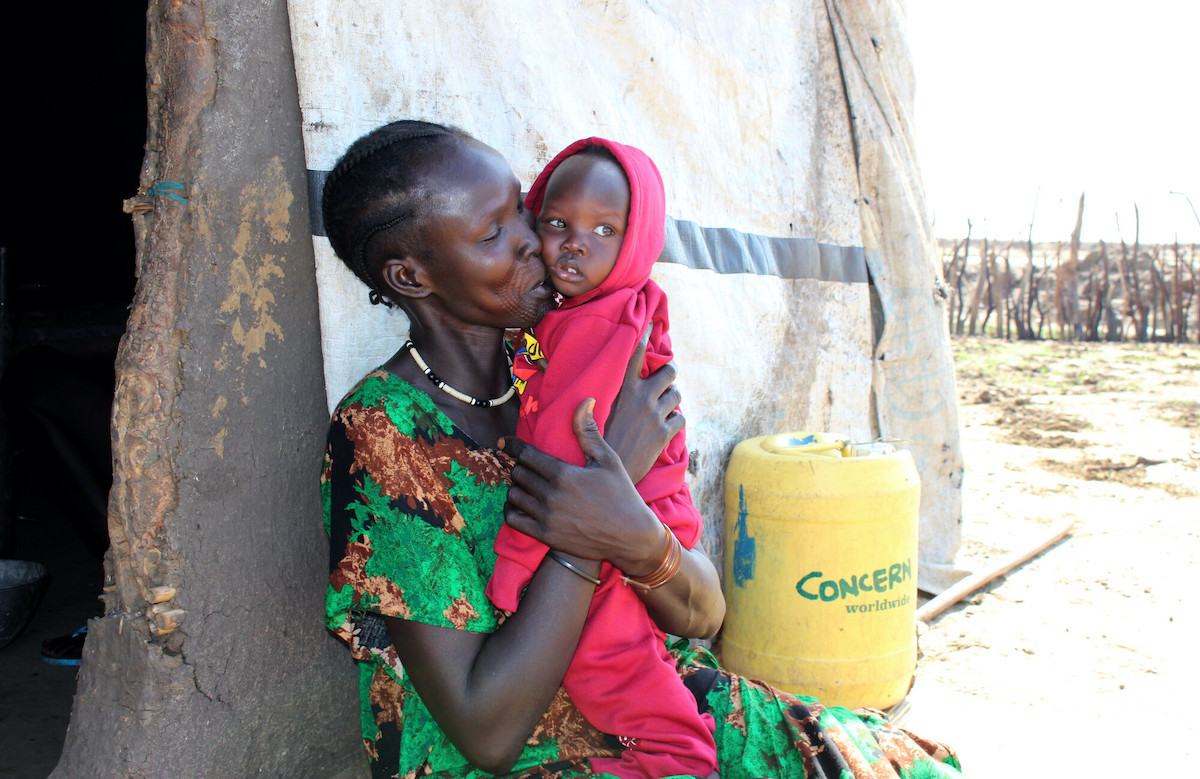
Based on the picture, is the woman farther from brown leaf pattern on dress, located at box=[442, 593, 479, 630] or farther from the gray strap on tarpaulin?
the gray strap on tarpaulin

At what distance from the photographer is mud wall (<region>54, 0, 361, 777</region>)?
1.49 meters

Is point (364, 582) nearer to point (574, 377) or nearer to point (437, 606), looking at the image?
point (437, 606)

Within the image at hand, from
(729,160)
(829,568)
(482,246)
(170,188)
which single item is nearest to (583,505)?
(482,246)

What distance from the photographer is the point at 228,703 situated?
160 centimetres

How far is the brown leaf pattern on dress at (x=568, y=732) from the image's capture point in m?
1.36

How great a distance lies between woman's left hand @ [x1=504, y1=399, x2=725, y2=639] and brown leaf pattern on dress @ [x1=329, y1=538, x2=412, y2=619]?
20 centimetres

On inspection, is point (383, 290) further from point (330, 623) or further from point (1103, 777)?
point (1103, 777)

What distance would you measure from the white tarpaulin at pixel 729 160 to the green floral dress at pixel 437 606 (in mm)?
470

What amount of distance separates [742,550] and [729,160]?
1.28 metres

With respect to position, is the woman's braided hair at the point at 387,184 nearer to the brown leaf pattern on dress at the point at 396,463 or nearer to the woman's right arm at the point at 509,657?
the brown leaf pattern on dress at the point at 396,463

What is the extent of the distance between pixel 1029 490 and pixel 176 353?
5.03m

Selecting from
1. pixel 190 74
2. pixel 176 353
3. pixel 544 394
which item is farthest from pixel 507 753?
pixel 190 74

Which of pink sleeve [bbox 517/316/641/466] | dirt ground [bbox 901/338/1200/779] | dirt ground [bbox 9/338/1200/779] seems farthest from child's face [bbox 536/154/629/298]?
dirt ground [bbox 901/338/1200/779]

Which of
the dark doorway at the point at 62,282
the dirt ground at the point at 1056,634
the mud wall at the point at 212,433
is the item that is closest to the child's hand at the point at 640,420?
the mud wall at the point at 212,433
